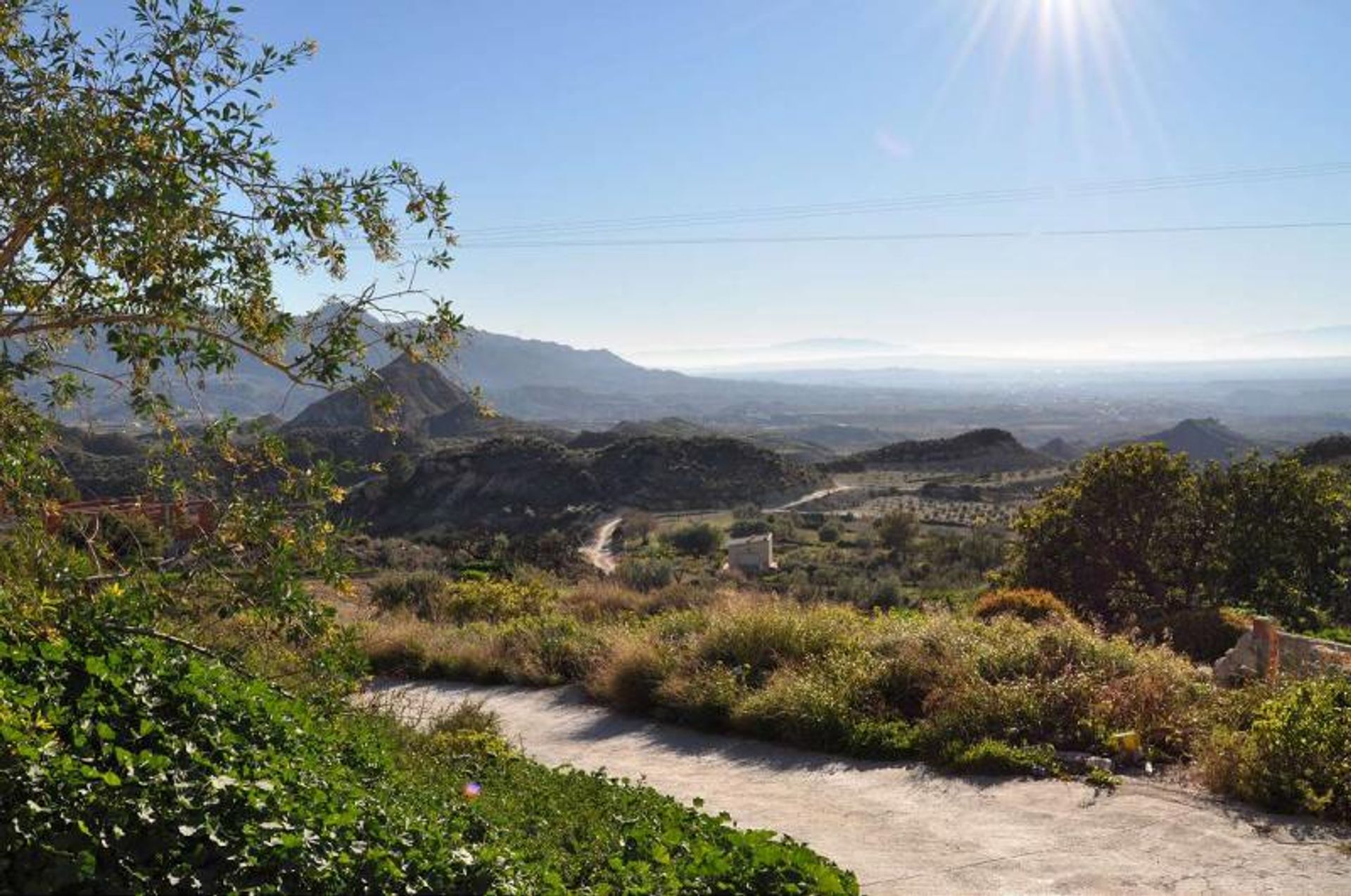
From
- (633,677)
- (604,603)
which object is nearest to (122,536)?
(633,677)

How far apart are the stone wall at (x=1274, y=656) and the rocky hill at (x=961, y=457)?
66635 mm

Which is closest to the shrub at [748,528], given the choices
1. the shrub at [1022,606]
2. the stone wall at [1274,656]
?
the shrub at [1022,606]

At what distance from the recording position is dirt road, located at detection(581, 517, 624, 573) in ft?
115

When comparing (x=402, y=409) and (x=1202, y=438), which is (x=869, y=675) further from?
(x=1202, y=438)

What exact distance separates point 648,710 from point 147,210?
7458 mm

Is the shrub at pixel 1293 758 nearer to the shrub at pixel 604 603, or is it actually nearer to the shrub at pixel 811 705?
the shrub at pixel 811 705

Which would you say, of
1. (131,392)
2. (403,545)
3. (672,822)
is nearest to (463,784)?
(672,822)

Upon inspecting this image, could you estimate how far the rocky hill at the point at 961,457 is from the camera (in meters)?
76.6

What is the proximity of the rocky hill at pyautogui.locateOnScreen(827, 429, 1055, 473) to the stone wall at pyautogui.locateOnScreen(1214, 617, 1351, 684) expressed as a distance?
66.6 m

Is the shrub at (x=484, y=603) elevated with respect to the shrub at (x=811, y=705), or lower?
lower

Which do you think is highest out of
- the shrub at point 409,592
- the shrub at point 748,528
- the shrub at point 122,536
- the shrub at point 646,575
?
the shrub at point 122,536

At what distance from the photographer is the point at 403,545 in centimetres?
3250

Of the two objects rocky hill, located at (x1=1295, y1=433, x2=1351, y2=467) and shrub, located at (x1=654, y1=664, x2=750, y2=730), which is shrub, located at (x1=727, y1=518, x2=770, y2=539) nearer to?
rocky hill, located at (x1=1295, y1=433, x2=1351, y2=467)

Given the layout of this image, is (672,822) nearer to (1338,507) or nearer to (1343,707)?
(1343,707)
